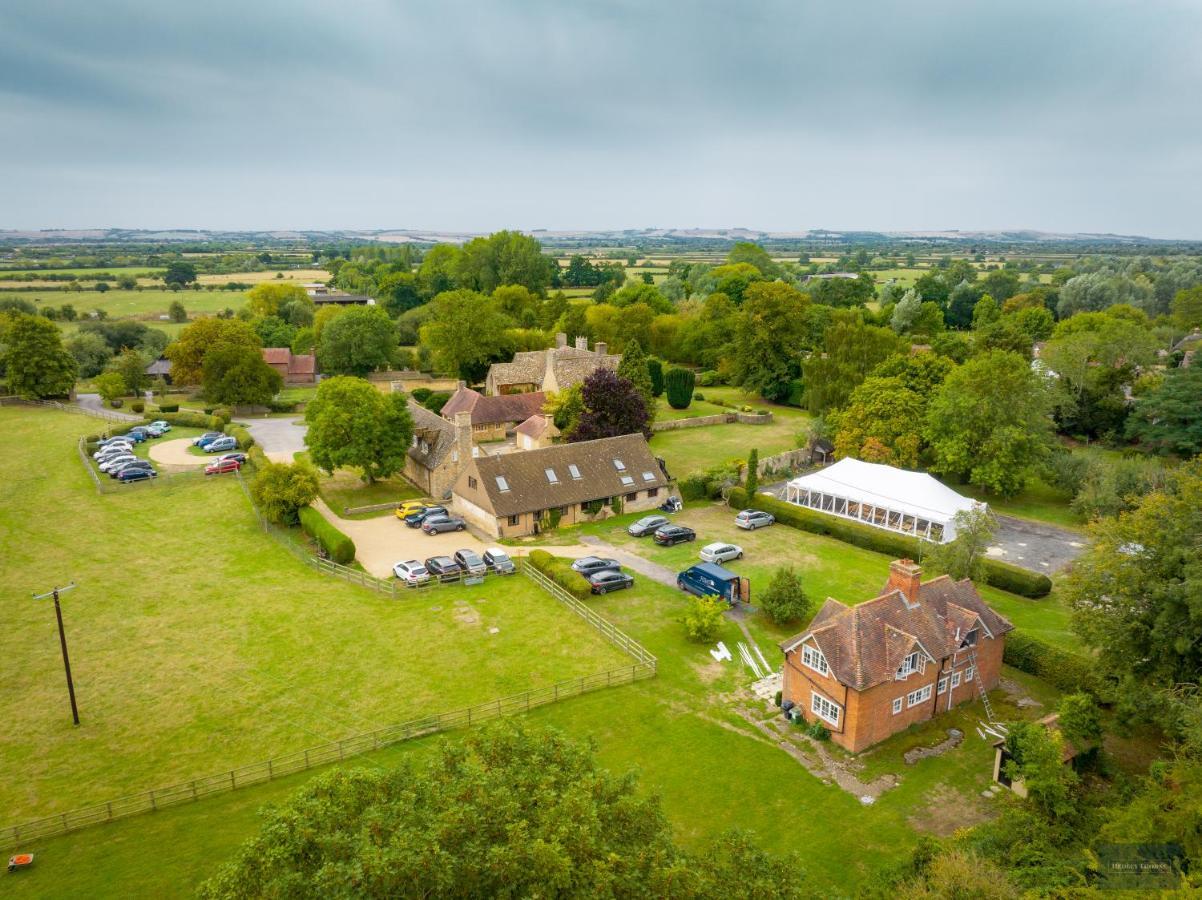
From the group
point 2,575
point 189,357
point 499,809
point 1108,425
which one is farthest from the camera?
point 189,357

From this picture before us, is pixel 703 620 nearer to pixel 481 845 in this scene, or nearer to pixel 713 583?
pixel 713 583

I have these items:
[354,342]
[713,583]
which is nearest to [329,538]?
[713,583]

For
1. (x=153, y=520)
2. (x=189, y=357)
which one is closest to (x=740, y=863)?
(x=153, y=520)

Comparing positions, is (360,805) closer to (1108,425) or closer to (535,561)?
(535,561)

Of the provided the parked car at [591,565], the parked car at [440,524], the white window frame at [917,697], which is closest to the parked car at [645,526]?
the parked car at [591,565]

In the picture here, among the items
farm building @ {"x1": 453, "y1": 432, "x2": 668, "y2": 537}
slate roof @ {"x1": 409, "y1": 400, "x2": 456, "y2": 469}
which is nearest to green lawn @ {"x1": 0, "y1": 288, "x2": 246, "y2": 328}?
slate roof @ {"x1": 409, "y1": 400, "x2": 456, "y2": 469}

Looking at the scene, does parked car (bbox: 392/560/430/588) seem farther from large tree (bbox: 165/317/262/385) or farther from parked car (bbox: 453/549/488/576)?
large tree (bbox: 165/317/262/385)
